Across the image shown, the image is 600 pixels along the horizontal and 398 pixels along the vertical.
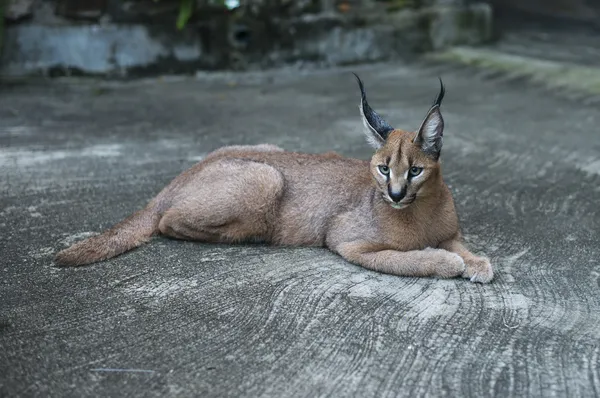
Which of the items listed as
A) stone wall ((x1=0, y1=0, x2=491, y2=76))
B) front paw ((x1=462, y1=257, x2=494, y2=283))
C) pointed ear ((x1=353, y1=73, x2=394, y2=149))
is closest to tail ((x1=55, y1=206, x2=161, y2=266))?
pointed ear ((x1=353, y1=73, x2=394, y2=149))

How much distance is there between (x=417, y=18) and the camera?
10016mm

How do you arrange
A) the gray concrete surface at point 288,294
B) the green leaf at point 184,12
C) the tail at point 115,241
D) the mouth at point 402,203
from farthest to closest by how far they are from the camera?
the green leaf at point 184,12 → the tail at point 115,241 → the mouth at point 402,203 → the gray concrete surface at point 288,294

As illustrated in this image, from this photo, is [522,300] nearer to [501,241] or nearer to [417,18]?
[501,241]

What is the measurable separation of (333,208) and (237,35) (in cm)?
529

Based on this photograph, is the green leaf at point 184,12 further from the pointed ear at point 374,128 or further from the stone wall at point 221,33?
the pointed ear at point 374,128

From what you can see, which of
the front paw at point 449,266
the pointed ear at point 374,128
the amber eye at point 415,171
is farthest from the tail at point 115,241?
the front paw at point 449,266

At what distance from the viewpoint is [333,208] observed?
4.54m

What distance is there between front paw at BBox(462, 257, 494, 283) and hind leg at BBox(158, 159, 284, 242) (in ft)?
3.66

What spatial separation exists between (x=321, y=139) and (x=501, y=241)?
251cm

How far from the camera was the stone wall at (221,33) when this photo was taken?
8852 mm

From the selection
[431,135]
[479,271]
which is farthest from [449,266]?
[431,135]

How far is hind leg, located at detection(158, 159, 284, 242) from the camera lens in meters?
4.49

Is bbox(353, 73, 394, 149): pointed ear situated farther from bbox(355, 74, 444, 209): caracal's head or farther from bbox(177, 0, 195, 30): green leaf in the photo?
bbox(177, 0, 195, 30): green leaf

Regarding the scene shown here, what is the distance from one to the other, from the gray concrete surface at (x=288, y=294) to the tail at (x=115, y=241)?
7 cm
